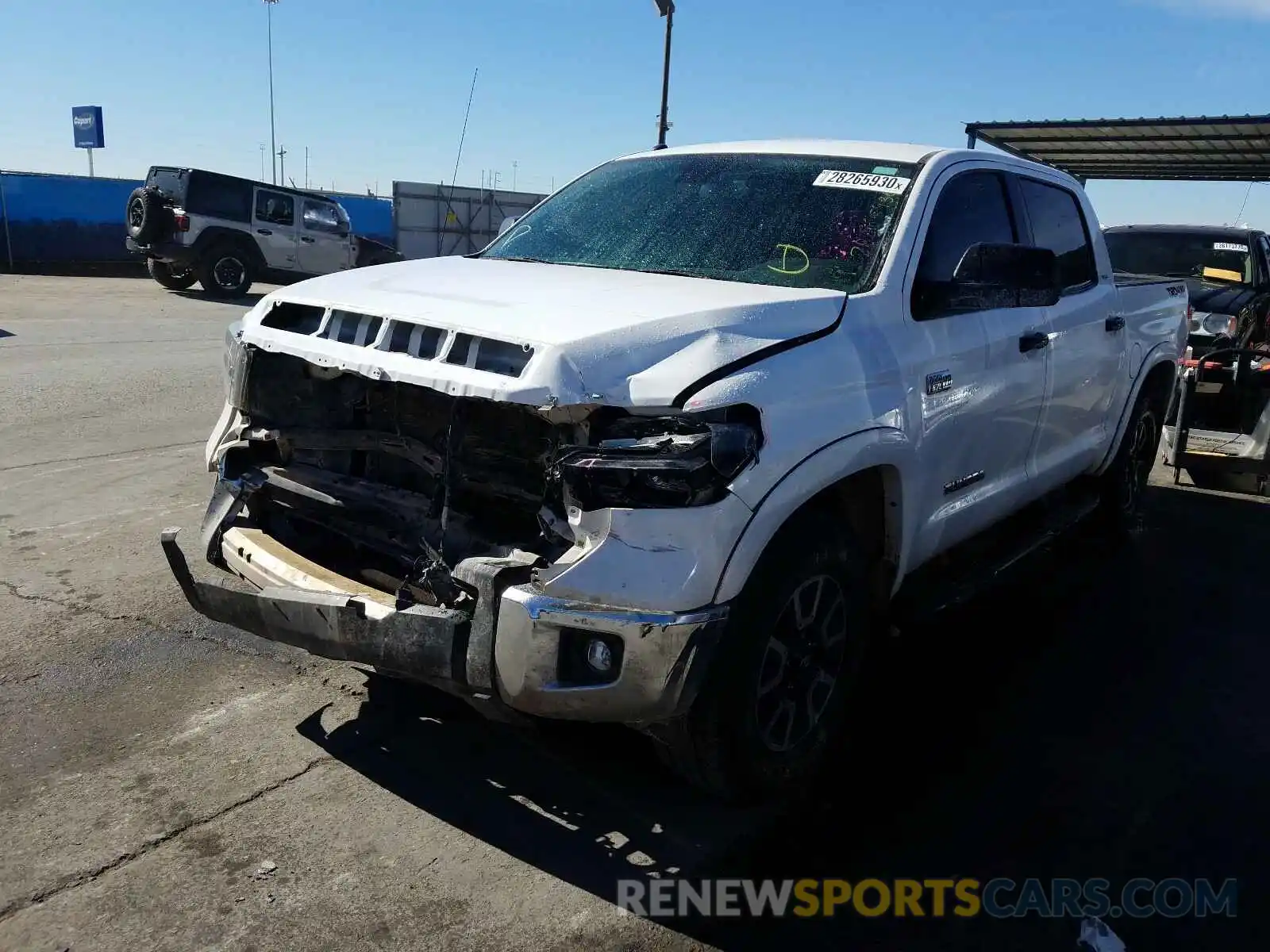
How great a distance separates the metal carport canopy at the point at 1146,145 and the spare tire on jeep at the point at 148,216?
12350mm

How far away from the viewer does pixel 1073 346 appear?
4.85 meters

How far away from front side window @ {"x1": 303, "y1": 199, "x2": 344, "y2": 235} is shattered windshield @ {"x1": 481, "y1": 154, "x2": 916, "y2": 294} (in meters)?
16.6

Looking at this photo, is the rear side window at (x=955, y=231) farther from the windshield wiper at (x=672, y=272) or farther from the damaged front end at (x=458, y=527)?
the damaged front end at (x=458, y=527)

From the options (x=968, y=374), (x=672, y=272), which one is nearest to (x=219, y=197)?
(x=672, y=272)

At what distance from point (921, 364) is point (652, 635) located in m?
1.47

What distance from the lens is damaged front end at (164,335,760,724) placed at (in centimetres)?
267

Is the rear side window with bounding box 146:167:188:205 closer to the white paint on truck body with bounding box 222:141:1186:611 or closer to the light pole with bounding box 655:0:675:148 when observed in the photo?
the light pole with bounding box 655:0:675:148

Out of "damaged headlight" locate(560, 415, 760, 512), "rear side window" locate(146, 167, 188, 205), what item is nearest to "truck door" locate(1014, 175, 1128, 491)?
"damaged headlight" locate(560, 415, 760, 512)

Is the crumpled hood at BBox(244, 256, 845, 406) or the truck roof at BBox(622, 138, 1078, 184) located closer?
the crumpled hood at BBox(244, 256, 845, 406)

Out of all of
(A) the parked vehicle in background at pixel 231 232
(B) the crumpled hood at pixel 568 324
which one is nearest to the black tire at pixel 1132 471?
(B) the crumpled hood at pixel 568 324

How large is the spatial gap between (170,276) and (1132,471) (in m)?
17.2

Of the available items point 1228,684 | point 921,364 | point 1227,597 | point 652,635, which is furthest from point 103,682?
point 1227,597

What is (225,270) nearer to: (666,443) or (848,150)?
(848,150)

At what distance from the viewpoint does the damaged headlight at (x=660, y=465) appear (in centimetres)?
265
